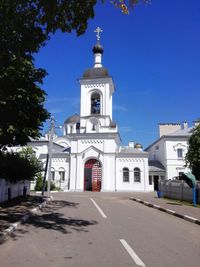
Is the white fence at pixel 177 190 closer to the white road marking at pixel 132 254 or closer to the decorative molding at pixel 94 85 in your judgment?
the white road marking at pixel 132 254

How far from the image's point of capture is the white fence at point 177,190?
23.3m

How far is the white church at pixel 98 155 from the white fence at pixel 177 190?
539 inches

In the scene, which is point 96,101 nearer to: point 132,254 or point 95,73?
point 95,73

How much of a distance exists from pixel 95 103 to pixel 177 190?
25223mm

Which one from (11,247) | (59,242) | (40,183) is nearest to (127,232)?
(59,242)

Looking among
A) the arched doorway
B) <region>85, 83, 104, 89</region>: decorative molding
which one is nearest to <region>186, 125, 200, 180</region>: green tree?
the arched doorway

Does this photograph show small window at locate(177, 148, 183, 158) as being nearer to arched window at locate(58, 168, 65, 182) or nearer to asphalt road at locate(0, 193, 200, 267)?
arched window at locate(58, 168, 65, 182)

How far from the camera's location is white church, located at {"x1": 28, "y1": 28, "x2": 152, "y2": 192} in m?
44.3

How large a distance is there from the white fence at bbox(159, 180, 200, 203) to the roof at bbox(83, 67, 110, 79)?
22.6m

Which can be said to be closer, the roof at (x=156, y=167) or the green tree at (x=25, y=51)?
the green tree at (x=25, y=51)

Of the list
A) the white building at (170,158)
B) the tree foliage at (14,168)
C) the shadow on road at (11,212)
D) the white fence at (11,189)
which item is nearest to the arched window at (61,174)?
the white building at (170,158)

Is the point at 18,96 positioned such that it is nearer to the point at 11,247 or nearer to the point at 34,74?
the point at 34,74

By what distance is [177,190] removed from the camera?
26.1 m

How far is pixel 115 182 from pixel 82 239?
3587 cm
